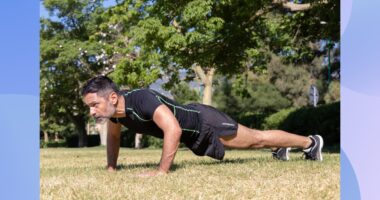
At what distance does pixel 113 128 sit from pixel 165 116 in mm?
890

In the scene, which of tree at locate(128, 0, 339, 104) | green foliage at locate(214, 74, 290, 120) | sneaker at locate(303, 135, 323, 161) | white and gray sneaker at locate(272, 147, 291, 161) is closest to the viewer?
sneaker at locate(303, 135, 323, 161)

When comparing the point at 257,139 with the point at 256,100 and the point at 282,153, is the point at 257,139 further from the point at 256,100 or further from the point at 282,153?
the point at 256,100

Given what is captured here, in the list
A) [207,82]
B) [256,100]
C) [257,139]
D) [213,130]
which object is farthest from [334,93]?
[213,130]

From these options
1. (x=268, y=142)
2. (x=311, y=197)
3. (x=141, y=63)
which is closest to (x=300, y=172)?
(x=268, y=142)

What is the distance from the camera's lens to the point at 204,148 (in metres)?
5.21

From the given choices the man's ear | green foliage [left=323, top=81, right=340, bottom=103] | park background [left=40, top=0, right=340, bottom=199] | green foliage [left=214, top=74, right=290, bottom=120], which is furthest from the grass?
green foliage [left=214, top=74, right=290, bottom=120]

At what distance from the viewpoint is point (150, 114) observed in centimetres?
467

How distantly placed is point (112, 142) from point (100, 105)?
0.71 meters

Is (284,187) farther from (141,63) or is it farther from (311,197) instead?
(141,63)

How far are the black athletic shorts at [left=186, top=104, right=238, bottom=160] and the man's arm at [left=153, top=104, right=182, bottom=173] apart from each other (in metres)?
0.60

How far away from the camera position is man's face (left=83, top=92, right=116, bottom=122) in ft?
15.1

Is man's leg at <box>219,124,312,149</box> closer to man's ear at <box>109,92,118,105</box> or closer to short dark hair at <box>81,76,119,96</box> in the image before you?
man's ear at <box>109,92,118,105</box>

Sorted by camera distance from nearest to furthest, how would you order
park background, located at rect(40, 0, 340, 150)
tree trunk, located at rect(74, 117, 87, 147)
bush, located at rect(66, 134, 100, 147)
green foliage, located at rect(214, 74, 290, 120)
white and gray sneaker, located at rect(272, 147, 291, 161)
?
white and gray sneaker, located at rect(272, 147, 291, 161)
park background, located at rect(40, 0, 340, 150)
tree trunk, located at rect(74, 117, 87, 147)
green foliage, located at rect(214, 74, 290, 120)
bush, located at rect(66, 134, 100, 147)

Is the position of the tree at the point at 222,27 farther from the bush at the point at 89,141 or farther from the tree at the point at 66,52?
the bush at the point at 89,141
